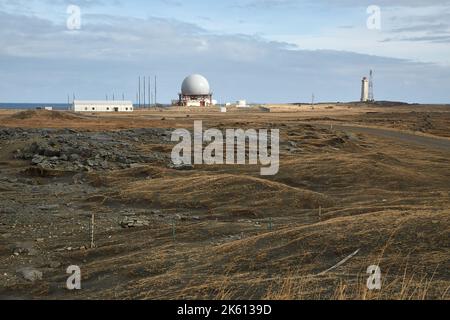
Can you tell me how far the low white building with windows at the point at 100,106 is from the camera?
111m

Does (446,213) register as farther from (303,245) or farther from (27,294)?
(27,294)

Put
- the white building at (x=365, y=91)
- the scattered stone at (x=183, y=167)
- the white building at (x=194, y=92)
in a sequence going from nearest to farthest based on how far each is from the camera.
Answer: the scattered stone at (x=183, y=167) < the white building at (x=194, y=92) < the white building at (x=365, y=91)

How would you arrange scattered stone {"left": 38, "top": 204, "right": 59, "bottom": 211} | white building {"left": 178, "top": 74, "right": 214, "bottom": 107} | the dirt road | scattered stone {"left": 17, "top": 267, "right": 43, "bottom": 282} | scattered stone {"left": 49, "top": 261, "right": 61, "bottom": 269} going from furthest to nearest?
white building {"left": 178, "top": 74, "right": 214, "bottom": 107} → the dirt road → scattered stone {"left": 38, "top": 204, "right": 59, "bottom": 211} → scattered stone {"left": 49, "top": 261, "right": 61, "bottom": 269} → scattered stone {"left": 17, "top": 267, "right": 43, "bottom": 282}

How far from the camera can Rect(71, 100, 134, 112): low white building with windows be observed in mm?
111375

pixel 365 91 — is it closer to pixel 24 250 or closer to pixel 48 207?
pixel 48 207

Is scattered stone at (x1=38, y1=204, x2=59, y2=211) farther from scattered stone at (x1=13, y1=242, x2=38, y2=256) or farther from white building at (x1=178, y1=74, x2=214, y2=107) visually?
white building at (x1=178, y1=74, x2=214, y2=107)

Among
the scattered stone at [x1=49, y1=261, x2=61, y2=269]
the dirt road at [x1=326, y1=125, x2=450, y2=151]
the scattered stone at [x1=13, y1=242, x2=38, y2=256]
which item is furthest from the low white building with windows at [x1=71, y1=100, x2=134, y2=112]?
the scattered stone at [x1=49, y1=261, x2=61, y2=269]

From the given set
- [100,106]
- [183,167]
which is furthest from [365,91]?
[183,167]

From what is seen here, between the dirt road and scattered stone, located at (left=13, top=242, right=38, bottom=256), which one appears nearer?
scattered stone, located at (left=13, top=242, right=38, bottom=256)

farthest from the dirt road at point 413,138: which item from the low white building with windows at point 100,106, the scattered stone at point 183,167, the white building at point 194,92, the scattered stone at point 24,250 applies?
the white building at point 194,92

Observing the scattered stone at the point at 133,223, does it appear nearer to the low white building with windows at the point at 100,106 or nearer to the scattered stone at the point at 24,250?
the scattered stone at the point at 24,250

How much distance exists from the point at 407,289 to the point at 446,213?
5.02 metres

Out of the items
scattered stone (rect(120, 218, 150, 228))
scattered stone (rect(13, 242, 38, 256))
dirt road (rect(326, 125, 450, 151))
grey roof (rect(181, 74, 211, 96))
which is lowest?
scattered stone (rect(13, 242, 38, 256))

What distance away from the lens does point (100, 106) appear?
4466 inches
